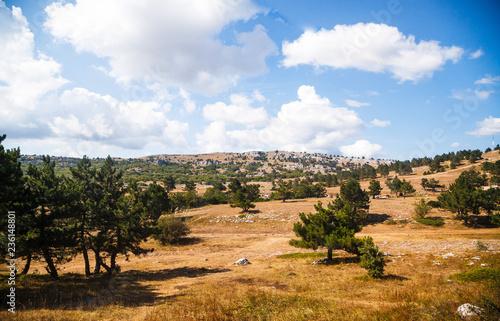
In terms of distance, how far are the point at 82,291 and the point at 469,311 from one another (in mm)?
23697

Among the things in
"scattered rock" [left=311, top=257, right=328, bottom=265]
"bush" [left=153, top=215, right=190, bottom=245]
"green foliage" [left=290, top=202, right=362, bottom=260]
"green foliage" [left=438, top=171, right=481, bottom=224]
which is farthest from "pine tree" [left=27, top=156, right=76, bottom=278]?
"green foliage" [left=438, top=171, right=481, bottom=224]

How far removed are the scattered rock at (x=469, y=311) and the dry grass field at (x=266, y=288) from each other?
0.95ft

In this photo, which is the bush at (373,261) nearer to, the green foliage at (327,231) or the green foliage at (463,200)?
the green foliage at (327,231)

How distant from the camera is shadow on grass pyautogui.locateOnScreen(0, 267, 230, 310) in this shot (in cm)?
1351

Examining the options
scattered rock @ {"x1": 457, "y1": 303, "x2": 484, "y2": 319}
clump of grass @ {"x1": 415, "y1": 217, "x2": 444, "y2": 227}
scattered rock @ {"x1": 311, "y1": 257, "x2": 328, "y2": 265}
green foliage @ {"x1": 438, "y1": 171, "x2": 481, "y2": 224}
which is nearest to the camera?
scattered rock @ {"x1": 457, "y1": 303, "x2": 484, "y2": 319}

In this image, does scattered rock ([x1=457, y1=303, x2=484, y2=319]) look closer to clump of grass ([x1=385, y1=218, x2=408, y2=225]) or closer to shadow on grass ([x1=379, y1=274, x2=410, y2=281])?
shadow on grass ([x1=379, y1=274, x2=410, y2=281])

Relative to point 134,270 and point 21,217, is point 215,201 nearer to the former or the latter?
point 134,270

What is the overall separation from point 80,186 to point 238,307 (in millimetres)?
19994

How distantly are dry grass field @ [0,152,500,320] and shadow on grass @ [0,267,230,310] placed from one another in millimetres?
69

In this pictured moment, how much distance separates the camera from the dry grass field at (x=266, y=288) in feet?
34.7

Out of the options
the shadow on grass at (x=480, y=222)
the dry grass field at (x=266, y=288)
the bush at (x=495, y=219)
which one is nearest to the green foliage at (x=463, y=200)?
the shadow on grass at (x=480, y=222)

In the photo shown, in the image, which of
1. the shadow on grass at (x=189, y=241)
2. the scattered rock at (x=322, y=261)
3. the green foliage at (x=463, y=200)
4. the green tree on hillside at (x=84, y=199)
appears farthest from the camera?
the shadow on grass at (x=189, y=241)

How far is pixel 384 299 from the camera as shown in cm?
1263

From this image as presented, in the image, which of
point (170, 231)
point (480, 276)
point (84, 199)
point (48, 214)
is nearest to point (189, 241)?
point (170, 231)
